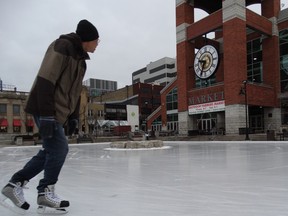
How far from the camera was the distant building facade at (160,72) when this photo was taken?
105 metres

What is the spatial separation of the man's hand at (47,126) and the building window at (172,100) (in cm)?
5483

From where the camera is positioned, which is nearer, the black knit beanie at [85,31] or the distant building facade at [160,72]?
the black knit beanie at [85,31]

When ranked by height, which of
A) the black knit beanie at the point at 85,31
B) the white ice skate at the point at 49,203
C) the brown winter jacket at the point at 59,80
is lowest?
the white ice skate at the point at 49,203

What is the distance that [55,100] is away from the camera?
3174 mm

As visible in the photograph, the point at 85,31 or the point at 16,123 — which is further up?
the point at 85,31

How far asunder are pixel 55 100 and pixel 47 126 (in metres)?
0.29

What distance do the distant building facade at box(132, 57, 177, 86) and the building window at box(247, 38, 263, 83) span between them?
58165 mm

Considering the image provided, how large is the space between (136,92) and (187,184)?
293 ft

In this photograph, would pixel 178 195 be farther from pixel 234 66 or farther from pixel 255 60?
pixel 255 60

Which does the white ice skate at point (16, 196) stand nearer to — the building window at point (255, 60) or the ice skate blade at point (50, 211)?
the ice skate blade at point (50, 211)

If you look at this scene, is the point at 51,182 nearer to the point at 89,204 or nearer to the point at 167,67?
the point at 89,204

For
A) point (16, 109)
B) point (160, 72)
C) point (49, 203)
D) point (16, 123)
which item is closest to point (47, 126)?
point (49, 203)

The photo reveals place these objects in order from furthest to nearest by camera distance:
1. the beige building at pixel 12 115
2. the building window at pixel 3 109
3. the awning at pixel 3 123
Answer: the building window at pixel 3 109 < the beige building at pixel 12 115 < the awning at pixel 3 123

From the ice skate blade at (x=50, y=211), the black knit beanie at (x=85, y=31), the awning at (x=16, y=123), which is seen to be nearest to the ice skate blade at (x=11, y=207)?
the ice skate blade at (x=50, y=211)
